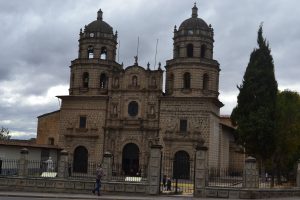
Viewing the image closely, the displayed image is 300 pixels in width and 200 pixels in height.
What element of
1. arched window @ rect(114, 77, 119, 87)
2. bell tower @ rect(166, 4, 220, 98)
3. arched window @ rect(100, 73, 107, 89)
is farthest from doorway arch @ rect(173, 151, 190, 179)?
arched window @ rect(100, 73, 107, 89)

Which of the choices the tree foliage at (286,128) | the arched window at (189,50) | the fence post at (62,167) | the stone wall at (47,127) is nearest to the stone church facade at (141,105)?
the arched window at (189,50)

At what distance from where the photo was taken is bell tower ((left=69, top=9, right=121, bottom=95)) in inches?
1908

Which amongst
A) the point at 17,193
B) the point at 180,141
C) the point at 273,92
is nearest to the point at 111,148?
the point at 180,141

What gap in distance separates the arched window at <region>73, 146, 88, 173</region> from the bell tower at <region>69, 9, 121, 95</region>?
5.69 m

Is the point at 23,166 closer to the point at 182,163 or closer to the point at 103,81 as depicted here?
the point at 182,163

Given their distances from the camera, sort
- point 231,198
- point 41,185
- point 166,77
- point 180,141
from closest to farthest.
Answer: point 231,198
point 41,185
point 180,141
point 166,77

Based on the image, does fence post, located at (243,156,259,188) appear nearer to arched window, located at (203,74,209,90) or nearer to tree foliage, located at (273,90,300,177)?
tree foliage, located at (273,90,300,177)

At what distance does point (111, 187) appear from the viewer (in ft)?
84.4

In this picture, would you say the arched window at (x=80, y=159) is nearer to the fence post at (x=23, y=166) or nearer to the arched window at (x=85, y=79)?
the arched window at (x=85, y=79)

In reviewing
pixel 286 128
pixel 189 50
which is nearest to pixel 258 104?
pixel 286 128

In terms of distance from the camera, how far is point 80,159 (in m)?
46.9

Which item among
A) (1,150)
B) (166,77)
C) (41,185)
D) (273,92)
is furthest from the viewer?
(166,77)

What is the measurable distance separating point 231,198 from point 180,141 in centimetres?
1959

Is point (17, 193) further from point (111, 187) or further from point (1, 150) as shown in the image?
point (1, 150)
